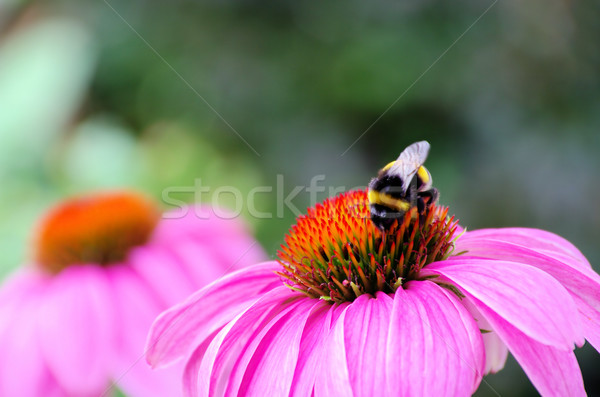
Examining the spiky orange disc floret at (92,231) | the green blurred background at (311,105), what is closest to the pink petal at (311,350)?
the spiky orange disc floret at (92,231)

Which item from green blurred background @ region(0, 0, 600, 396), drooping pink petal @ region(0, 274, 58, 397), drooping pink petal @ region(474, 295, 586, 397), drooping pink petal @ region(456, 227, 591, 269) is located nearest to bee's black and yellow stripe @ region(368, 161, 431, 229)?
drooping pink petal @ region(456, 227, 591, 269)

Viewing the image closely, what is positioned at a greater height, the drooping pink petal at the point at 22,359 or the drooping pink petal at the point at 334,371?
the drooping pink petal at the point at 22,359

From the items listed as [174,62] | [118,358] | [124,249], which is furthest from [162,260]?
[174,62]

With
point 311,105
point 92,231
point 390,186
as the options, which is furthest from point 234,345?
point 311,105

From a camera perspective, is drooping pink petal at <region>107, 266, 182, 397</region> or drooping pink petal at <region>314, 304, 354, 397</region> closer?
drooping pink petal at <region>314, 304, 354, 397</region>

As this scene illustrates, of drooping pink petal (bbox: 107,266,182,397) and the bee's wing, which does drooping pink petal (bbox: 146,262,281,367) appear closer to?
the bee's wing

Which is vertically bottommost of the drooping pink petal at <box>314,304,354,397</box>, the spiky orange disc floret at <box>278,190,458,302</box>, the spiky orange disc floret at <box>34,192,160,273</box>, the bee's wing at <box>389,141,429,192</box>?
Answer: the drooping pink petal at <box>314,304,354,397</box>

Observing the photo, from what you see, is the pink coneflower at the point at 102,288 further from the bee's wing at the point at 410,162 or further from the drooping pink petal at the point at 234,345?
the bee's wing at the point at 410,162
